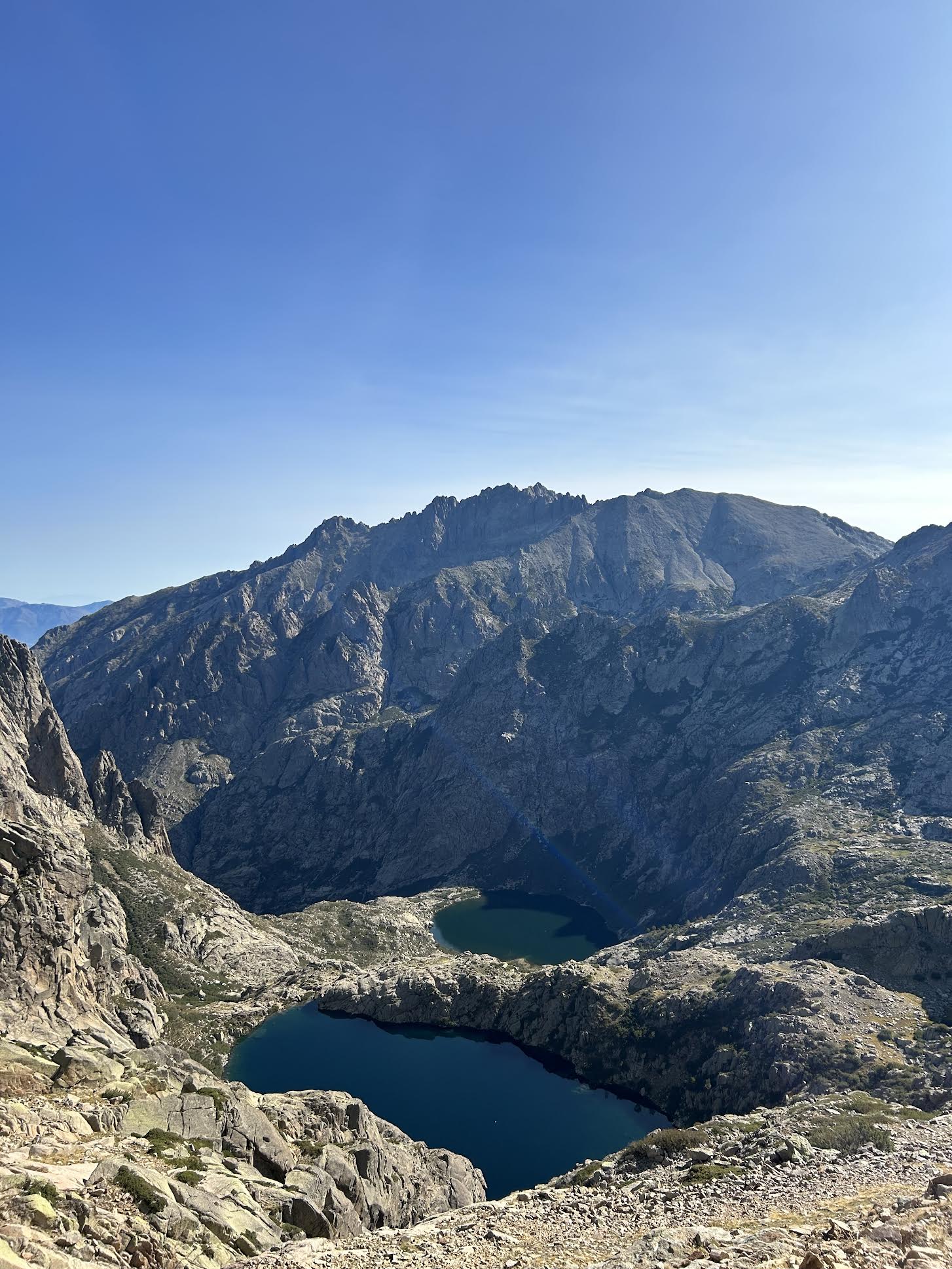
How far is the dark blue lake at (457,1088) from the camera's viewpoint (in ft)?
338

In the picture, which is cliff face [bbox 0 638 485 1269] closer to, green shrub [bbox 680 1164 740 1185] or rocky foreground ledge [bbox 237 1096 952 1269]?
rocky foreground ledge [bbox 237 1096 952 1269]

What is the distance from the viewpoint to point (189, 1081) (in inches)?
2530

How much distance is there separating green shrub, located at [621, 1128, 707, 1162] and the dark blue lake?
32840mm

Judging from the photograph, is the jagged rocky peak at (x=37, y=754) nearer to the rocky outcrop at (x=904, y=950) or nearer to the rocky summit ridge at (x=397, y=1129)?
the rocky summit ridge at (x=397, y=1129)

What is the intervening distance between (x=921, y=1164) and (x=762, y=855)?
150m

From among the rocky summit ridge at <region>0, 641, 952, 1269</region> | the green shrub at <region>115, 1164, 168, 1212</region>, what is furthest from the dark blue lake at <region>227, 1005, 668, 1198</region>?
the green shrub at <region>115, 1164, 168, 1212</region>

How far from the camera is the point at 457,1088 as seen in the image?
122500 millimetres

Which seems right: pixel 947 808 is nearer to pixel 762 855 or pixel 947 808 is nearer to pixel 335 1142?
pixel 762 855

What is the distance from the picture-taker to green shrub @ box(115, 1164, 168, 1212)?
117 ft

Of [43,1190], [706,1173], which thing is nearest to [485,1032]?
[706,1173]

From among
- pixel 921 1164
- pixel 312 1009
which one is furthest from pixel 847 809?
pixel 921 1164

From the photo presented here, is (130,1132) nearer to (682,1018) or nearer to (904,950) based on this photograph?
(682,1018)

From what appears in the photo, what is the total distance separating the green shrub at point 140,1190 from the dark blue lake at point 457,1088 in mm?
71585

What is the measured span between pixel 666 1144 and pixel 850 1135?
16.2m
